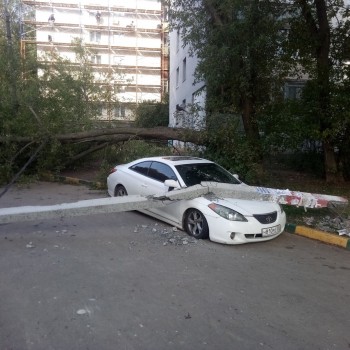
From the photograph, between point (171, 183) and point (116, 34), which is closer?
point (171, 183)

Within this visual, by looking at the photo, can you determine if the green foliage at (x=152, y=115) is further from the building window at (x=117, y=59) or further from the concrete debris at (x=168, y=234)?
the concrete debris at (x=168, y=234)

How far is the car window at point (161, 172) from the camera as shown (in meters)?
7.84

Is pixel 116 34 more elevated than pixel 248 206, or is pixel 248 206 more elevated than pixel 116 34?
pixel 116 34

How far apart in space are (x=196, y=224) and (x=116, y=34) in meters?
39.4

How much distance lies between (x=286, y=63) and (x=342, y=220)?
5.98 meters

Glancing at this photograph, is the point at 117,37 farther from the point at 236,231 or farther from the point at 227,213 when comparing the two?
the point at 236,231

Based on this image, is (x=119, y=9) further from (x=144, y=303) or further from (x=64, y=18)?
(x=144, y=303)

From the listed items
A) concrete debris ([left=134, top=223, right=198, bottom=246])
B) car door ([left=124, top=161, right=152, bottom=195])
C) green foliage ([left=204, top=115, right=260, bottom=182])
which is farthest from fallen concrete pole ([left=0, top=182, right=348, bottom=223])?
green foliage ([left=204, top=115, right=260, bottom=182])

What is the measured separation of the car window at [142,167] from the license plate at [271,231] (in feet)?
9.78

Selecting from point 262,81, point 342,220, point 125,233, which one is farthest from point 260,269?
point 262,81

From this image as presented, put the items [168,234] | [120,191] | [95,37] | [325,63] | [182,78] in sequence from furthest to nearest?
[95,37] → [182,78] → [325,63] → [120,191] → [168,234]

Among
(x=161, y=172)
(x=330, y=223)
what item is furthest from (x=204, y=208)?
(x=330, y=223)

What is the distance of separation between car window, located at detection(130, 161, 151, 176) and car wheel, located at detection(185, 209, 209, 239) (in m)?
1.83

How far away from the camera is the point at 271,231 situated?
6.73 meters
